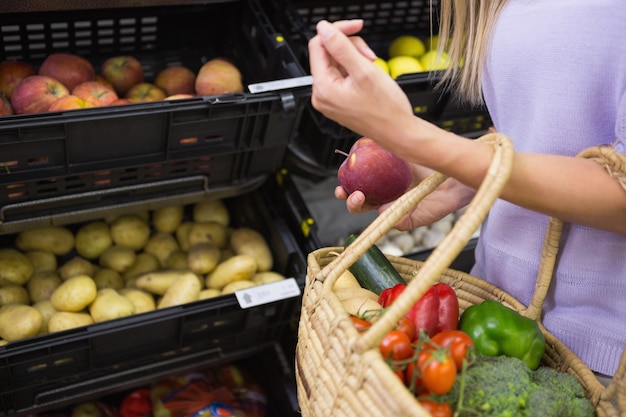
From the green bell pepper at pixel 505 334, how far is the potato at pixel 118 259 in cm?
108

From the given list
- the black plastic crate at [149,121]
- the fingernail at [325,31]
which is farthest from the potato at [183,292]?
the fingernail at [325,31]

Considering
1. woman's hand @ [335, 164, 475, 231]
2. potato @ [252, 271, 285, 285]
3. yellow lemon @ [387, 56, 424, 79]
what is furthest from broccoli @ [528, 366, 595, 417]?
yellow lemon @ [387, 56, 424, 79]

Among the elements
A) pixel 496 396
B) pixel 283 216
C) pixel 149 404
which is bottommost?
pixel 149 404

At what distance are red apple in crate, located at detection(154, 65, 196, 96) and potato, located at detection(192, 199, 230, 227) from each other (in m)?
0.36

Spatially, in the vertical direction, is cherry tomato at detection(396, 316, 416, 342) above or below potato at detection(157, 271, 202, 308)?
above

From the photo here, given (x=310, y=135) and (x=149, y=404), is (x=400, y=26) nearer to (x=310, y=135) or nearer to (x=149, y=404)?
(x=310, y=135)

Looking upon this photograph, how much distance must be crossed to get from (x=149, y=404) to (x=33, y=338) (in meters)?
0.55

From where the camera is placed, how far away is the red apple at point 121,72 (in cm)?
175

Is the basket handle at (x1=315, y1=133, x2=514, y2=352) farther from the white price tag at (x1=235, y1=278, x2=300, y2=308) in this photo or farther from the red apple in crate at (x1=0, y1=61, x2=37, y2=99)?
the red apple in crate at (x1=0, y1=61, x2=37, y2=99)

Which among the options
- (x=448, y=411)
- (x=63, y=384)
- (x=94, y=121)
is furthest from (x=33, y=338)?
(x=448, y=411)

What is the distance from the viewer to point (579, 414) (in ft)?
3.06

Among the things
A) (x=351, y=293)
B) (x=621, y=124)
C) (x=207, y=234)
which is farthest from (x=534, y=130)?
(x=207, y=234)

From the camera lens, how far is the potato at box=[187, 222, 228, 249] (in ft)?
6.32

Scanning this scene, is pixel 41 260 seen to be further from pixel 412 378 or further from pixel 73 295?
pixel 412 378
